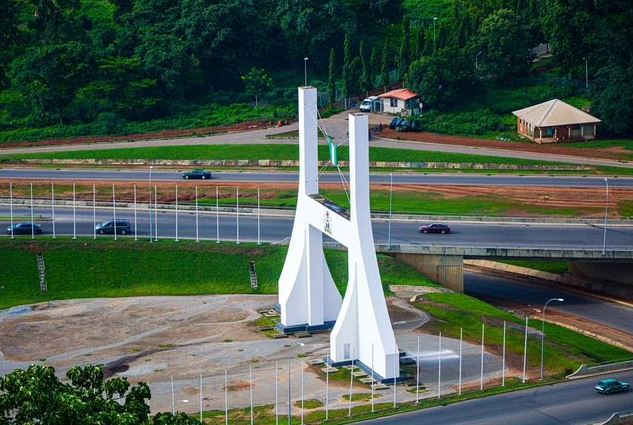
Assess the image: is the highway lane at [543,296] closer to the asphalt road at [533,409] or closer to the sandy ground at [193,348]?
the sandy ground at [193,348]

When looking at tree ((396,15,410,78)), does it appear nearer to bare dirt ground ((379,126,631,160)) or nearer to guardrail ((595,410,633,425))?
bare dirt ground ((379,126,631,160))

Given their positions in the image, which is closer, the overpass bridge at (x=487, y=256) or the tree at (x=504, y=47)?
the overpass bridge at (x=487, y=256)

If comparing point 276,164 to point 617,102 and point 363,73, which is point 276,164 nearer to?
point 363,73

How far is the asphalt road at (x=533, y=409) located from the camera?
7675cm

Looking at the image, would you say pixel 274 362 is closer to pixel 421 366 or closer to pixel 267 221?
pixel 421 366

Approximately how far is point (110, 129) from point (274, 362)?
7262 cm

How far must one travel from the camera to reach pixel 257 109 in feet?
532

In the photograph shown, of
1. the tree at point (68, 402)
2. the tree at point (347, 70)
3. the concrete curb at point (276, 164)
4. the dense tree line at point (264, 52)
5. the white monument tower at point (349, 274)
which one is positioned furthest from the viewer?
the tree at point (347, 70)

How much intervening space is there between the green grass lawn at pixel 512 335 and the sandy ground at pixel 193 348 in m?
1.60

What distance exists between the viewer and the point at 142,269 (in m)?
109

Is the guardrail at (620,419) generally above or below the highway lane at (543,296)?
below

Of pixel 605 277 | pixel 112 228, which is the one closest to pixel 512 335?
pixel 605 277

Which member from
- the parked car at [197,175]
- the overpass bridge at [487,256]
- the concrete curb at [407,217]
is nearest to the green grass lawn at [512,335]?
the overpass bridge at [487,256]

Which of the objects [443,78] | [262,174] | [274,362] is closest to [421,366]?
[274,362]
